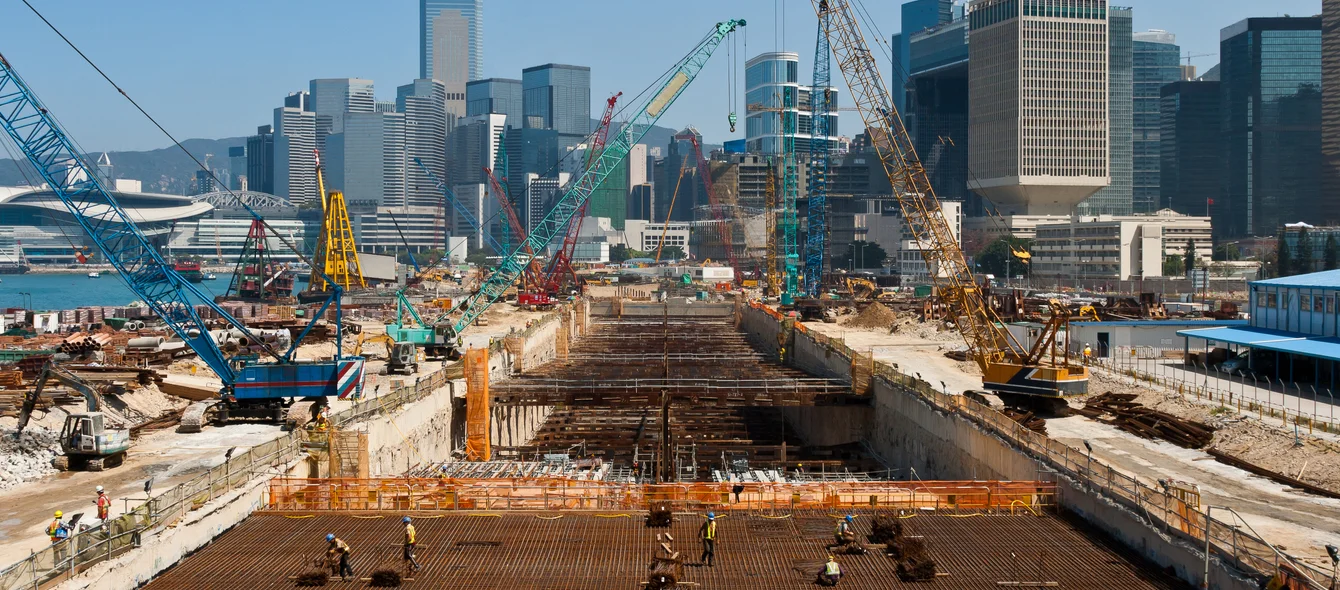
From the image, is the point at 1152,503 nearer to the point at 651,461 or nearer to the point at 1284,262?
the point at 651,461

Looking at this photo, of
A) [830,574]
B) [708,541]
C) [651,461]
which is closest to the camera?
[830,574]

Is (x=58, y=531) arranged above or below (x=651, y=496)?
above

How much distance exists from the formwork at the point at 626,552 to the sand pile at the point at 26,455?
8781mm

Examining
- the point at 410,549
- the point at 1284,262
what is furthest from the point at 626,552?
the point at 1284,262

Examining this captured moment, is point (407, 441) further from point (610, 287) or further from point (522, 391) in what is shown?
point (610, 287)

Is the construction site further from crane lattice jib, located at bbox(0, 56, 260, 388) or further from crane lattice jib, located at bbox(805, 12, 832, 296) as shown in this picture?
crane lattice jib, located at bbox(805, 12, 832, 296)

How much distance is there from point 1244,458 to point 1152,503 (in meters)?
12.1

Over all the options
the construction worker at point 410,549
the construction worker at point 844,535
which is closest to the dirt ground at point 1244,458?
the construction worker at point 844,535

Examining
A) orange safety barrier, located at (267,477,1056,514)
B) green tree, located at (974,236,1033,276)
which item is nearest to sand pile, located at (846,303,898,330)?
orange safety barrier, located at (267,477,1056,514)

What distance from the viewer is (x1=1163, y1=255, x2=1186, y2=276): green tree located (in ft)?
558

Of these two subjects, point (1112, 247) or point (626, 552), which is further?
point (1112, 247)

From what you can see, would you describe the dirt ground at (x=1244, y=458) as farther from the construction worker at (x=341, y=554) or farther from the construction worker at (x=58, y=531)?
the construction worker at (x=58, y=531)

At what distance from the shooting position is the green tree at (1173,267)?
17012cm

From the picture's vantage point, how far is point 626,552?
2427cm
